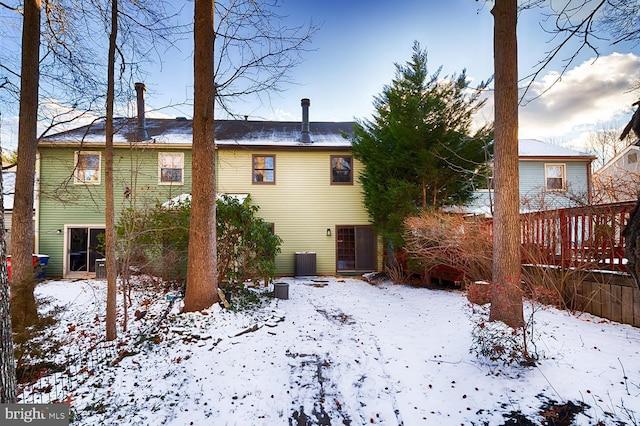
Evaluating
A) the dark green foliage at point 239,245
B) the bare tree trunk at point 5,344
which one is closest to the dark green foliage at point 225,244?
the dark green foliage at point 239,245

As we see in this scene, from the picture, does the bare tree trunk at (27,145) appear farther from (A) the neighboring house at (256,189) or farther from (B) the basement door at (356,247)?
(B) the basement door at (356,247)

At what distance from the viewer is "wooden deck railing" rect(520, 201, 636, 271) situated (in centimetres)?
476

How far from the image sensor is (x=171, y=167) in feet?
36.7

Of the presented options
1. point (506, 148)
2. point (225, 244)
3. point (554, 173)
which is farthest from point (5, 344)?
point (554, 173)

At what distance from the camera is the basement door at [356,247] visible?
11.6 metres

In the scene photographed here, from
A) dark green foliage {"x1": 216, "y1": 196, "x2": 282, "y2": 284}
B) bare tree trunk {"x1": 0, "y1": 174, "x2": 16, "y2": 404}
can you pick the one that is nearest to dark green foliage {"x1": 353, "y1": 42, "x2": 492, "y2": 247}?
dark green foliage {"x1": 216, "y1": 196, "x2": 282, "y2": 284}

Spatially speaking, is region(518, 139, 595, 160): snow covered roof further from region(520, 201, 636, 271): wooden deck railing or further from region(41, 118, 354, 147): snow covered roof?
region(41, 118, 354, 147): snow covered roof

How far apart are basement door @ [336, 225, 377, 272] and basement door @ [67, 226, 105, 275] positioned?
29.7 feet

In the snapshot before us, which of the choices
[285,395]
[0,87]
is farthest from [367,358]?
[0,87]

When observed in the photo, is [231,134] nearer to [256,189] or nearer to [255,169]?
[255,169]

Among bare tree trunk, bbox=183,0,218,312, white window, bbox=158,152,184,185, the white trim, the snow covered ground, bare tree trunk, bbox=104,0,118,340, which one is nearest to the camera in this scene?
the snow covered ground

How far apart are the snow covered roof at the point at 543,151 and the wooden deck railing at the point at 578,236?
7222mm

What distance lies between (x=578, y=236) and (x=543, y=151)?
916 centimetres

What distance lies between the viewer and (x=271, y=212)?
37.2 feet
